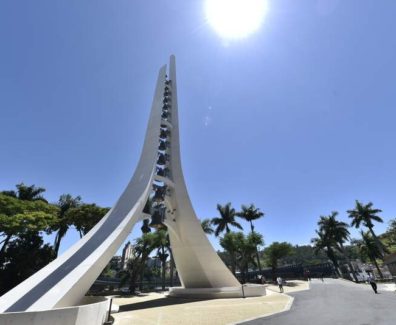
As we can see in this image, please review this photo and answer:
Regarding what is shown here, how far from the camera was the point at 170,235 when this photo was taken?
19.7 m

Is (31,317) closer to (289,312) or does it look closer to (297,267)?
(289,312)

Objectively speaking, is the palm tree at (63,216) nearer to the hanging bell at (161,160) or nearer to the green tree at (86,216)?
the green tree at (86,216)

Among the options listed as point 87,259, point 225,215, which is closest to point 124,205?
point 87,259

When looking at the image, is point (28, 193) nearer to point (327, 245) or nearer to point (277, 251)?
point (277, 251)

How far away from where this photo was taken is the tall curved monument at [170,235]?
8.26 meters

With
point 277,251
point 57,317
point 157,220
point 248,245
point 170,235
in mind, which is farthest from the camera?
point 277,251

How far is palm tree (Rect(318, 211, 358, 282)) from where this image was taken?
1700 inches

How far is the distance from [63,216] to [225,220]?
26098mm

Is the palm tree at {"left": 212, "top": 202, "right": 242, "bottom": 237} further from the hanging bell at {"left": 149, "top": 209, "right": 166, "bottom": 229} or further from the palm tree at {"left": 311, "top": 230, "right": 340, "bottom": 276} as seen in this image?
the hanging bell at {"left": 149, "top": 209, "right": 166, "bottom": 229}

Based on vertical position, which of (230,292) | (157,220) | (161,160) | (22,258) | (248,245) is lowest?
(230,292)

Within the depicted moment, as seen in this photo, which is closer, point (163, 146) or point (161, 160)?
point (161, 160)

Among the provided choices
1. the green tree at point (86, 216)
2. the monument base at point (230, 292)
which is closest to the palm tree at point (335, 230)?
the monument base at point (230, 292)

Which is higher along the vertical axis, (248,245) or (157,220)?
(248,245)

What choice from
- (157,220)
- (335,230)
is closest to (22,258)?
(157,220)
